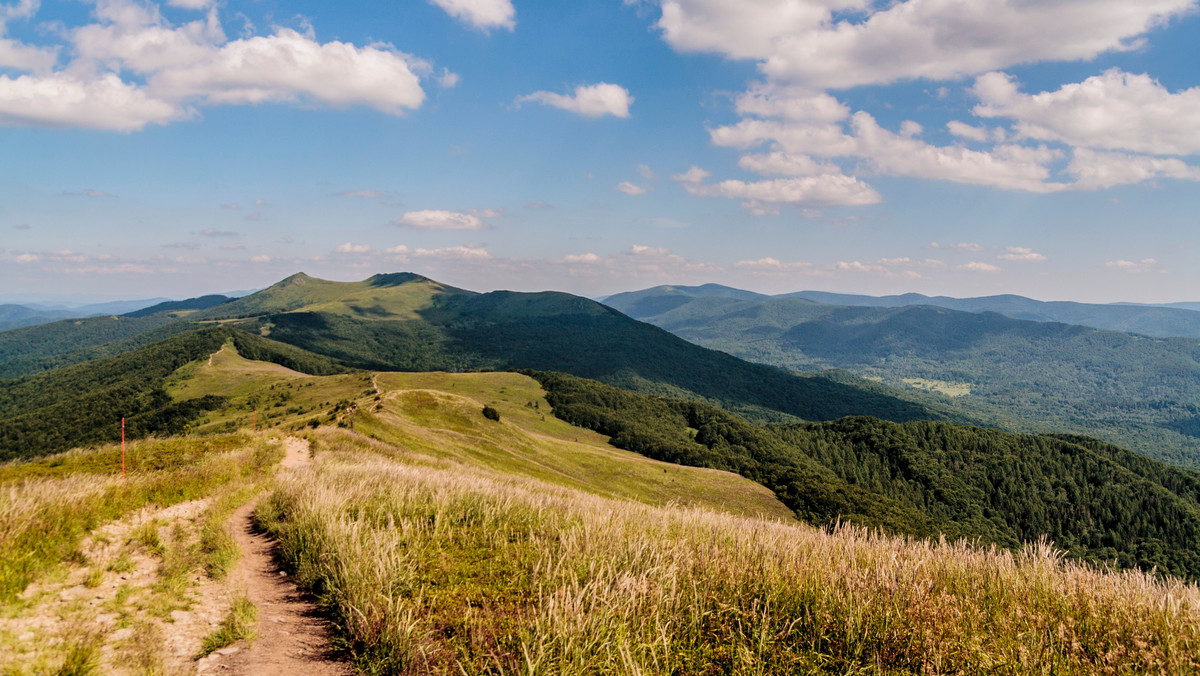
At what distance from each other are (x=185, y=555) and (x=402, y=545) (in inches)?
164

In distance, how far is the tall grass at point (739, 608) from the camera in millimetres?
4523

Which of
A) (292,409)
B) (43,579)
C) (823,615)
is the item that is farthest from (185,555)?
(292,409)

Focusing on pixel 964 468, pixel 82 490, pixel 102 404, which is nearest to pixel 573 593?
pixel 82 490

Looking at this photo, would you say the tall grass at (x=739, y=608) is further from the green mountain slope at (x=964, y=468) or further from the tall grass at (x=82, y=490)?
the green mountain slope at (x=964, y=468)

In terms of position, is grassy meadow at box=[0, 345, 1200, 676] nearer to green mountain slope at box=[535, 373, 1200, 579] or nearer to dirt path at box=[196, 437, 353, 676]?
dirt path at box=[196, 437, 353, 676]

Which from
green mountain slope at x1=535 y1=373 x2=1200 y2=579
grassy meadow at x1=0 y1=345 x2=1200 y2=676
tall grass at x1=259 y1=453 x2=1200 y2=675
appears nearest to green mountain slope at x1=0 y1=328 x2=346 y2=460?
grassy meadow at x1=0 y1=345 x2=1200 y2=676

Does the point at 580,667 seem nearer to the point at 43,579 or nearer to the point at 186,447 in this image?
the point at 43,579

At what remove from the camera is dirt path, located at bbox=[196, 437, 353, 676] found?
5.45 meters

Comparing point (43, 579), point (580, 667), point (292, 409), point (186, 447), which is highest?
point (580, 667)

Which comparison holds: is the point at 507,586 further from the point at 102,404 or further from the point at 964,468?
the point at 102,404

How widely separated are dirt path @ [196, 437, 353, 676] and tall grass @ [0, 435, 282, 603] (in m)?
2.43

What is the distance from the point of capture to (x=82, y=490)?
9961 mm

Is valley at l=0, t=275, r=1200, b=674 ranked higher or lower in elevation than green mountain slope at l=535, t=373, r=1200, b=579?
higher

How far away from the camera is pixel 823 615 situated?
17.3 ft
